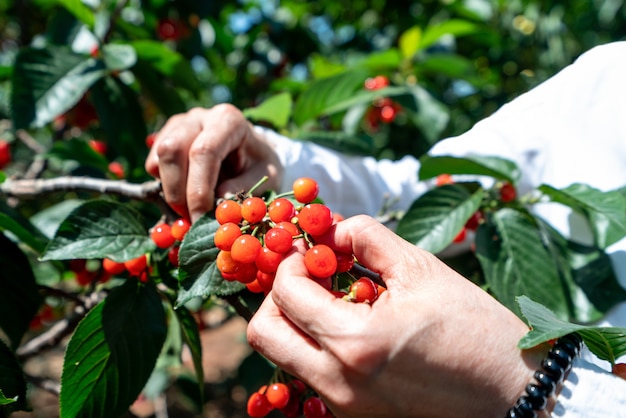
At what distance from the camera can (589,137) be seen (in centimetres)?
141

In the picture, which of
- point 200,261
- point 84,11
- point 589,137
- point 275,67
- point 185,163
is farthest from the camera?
point 275,67

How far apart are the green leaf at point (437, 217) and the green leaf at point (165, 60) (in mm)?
1034

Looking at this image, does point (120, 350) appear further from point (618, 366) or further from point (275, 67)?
point (275, 67)

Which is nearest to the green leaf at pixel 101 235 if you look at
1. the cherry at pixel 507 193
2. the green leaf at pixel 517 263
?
the green leaf at pixel 517 263

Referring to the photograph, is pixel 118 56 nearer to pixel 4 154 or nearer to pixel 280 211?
pixel 4 154

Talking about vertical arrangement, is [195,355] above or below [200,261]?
below

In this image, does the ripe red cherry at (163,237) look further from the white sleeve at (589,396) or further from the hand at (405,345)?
the white sleeve at (589,396)

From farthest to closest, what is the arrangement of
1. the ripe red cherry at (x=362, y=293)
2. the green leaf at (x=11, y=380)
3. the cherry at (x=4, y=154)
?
the cherry at (x=4, y=154) → the green leaf at (x=11, y=380) → the ripe red cherry at (x=362, y=293)

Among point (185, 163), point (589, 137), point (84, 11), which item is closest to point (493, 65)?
point (589, 137)

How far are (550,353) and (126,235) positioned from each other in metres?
0.85

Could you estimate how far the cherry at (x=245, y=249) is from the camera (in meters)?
0.86

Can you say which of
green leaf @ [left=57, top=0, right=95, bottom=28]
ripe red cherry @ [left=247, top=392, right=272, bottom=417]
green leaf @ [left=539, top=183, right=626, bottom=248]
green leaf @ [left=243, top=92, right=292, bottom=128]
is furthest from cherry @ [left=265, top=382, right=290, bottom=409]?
green leaf @ [left=57, top=0, right=95, bottom=28]

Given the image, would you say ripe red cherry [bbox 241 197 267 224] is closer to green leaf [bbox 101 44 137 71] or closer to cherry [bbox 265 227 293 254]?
cherry [bbox 265 227 293 254]

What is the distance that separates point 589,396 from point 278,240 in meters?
0.48
